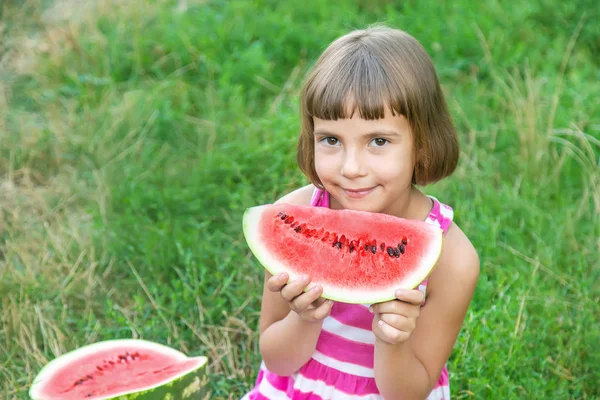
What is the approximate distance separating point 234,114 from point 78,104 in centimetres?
94

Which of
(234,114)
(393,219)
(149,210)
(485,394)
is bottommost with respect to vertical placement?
(485,394)

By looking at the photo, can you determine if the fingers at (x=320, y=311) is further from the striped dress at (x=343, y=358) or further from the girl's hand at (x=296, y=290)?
the striped dress at (x=343, y=358)

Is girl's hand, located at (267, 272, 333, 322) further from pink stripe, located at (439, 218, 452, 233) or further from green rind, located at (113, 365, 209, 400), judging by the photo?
green rind, located at (113, 365, 209, 400)

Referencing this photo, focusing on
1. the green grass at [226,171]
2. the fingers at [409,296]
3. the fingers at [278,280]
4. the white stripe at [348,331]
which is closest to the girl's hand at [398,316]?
the fingers at [409,296]

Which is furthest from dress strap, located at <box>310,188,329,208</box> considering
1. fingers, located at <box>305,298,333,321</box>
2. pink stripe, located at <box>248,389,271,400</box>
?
pink stripe, located at <box>248,389,271,400</box>

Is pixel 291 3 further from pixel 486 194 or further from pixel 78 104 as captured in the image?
pixel 486 194

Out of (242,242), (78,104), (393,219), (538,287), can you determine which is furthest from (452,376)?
(78,104)

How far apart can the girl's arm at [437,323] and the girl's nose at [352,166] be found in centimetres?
39

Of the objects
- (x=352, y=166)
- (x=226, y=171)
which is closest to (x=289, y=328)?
(x=352, y=166)

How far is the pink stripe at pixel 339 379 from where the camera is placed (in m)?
2.44

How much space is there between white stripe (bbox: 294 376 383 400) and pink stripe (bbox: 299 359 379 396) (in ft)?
0.03

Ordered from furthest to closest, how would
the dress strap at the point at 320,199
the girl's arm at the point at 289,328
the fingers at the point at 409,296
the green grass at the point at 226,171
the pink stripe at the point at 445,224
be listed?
the green grass at the point at 226,171 → the dress strap at the point at 320,199 → the pink stripe at the point at 445,224 → the girl's arm at the point at 289,328 → the fingers at the point at 409,296

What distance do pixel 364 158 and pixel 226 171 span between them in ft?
6.20

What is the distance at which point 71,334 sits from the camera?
3.16m
